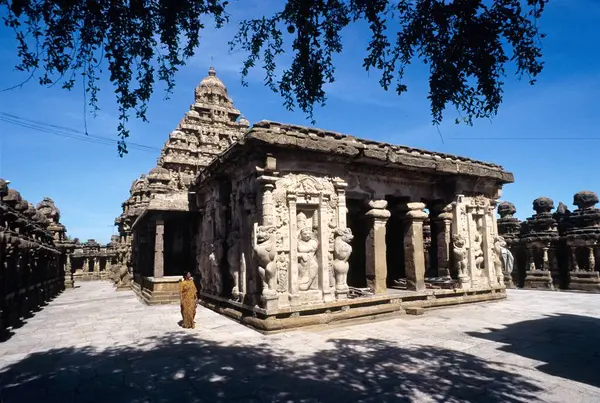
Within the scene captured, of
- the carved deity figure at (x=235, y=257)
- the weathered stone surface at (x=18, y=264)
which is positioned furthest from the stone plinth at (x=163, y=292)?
the carved deity figure at (x=235, y=257)

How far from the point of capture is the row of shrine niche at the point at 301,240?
7.61m

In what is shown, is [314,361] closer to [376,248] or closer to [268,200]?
[268,200]

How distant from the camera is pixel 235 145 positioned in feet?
27.1

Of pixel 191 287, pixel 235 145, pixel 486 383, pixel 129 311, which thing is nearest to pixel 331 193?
pixel 235 145

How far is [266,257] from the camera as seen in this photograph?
7.51 metres

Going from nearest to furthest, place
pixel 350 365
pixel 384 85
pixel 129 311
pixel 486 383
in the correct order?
pixel 486 383
pixel 384 85
pixel 350 365
pixel 129 311

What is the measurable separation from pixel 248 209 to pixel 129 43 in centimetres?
500

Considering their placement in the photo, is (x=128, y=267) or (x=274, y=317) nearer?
(x=274, y=317)

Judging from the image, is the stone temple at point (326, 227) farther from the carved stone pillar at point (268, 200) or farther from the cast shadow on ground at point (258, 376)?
the cast shadow on ground at point (258, 376)

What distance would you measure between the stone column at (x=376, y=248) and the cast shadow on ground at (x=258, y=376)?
11.3 ft

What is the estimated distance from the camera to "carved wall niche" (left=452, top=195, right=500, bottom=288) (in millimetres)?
10922

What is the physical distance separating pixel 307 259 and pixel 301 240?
46 centimetres

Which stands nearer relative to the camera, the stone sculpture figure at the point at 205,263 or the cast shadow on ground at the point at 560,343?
the cast shadow on ground at the point at 560,343

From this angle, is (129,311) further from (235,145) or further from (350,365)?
(350,365)
